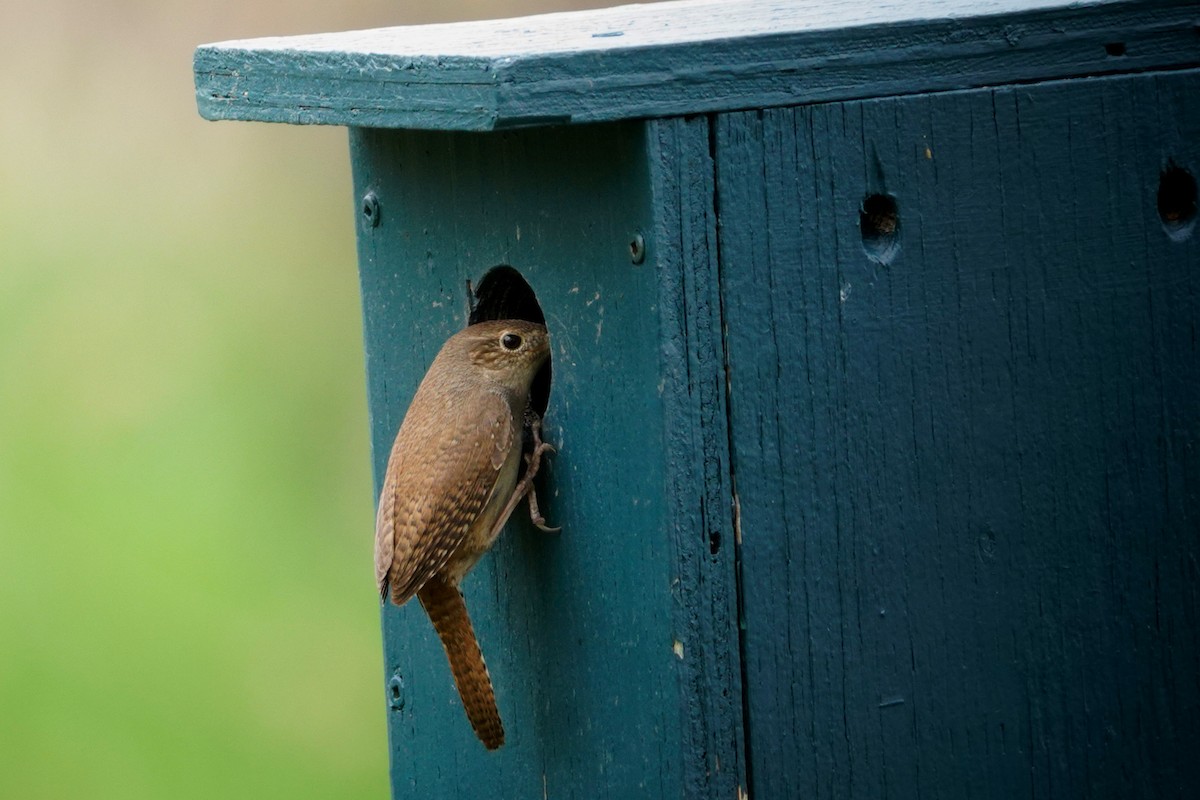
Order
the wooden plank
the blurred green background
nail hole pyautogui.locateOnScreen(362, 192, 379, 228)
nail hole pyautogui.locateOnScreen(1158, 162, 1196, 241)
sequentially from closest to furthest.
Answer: the wooden plank < nail hole pyautogui.locateOnScreen(1158, 162, 1196, 241) < nail hole pyautogui.locateOnScreen(362, 192, 379, 228) < the blurred green background

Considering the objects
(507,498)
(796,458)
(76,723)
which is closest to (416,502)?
(507,498)

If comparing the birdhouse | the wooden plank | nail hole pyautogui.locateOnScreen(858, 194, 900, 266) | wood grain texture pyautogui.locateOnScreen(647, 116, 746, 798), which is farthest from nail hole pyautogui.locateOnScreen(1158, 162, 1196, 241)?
wood grain texture pyautogui.locateOnScreen(647, 116, 746, 798)

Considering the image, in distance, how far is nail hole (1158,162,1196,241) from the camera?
106 inches

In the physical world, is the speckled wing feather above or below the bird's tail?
above

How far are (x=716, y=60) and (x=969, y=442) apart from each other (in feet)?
2.24

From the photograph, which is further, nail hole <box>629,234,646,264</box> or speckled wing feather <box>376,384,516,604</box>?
speckled wing feather <box>376,384,516,604</box>

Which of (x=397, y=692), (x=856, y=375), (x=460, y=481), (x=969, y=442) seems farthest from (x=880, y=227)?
(x=397, y=692)

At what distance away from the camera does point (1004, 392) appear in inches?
104

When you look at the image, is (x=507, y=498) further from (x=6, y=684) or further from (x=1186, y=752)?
(x=6, y=684)

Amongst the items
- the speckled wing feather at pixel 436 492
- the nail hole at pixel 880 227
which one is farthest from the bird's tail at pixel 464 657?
the nail hole at pixel 880 227

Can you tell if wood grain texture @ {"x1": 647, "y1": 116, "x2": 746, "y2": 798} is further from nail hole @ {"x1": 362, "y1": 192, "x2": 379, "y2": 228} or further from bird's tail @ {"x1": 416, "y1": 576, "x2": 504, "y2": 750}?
nail hole @ {"x1": 362, "y1": 192, "x2": 379, "y2": 228}

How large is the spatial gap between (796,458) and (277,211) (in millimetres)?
4269

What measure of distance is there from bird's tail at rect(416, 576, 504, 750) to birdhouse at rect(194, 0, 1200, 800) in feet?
0.43

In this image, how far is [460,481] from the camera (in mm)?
2822
